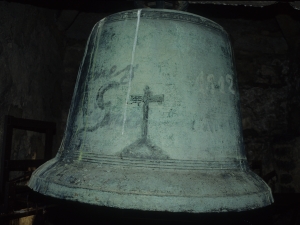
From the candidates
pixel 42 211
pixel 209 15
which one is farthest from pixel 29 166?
pixel 209 15

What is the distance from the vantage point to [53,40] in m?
2.84

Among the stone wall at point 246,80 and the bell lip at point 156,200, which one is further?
the stone wall at point 246,80

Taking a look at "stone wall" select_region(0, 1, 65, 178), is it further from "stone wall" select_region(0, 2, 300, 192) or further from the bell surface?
the bell surface

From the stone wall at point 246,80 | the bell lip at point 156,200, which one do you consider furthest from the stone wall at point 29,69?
the bell lip at point 156,200

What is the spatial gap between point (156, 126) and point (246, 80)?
2705 millimetres

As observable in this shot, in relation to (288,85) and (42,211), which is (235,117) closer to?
(42,211)

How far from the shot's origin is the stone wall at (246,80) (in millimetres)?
2385

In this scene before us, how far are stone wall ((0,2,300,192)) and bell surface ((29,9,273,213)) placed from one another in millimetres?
1406

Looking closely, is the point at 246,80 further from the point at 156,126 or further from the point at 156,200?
the point at 156,200

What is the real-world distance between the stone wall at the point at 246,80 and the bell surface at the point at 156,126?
4.61 feet

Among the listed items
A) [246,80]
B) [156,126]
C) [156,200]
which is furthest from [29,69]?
[246,80]

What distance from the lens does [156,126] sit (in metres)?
0.89

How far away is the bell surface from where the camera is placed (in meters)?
0.79

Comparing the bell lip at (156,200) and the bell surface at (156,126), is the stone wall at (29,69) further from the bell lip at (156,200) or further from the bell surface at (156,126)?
the bell lip at (156,200)
